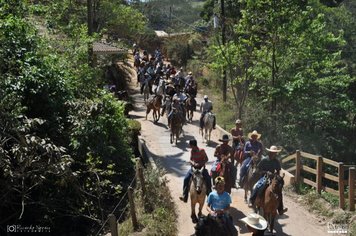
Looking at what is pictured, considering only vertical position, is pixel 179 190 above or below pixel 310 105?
below

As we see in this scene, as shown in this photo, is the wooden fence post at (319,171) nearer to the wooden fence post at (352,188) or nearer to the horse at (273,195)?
the wooden fence post at (352,188)

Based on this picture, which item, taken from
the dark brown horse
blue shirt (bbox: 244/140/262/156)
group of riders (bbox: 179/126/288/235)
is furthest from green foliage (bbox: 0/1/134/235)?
blue shirt (bbox: 244/140/262/156)

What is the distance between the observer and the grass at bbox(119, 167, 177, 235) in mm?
11078

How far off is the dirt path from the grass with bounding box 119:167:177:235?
378 mm

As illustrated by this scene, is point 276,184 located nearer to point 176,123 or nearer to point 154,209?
point 154,209

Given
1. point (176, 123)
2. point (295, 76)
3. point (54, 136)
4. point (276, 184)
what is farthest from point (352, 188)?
point (295, 76)

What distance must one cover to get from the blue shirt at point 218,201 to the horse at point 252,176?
263 centimetres

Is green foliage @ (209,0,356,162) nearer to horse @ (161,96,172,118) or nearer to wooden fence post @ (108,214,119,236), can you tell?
horse @ (161,96,172,118)

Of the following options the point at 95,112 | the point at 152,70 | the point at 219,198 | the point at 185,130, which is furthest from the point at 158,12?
the point at 219,198

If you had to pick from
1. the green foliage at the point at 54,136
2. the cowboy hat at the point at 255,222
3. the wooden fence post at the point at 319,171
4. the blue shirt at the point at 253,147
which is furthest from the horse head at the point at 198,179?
the wooden fence post at the point at 319,171

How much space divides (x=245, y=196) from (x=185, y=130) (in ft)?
31.6

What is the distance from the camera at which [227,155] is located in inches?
495

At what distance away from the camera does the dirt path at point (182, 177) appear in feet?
39.1

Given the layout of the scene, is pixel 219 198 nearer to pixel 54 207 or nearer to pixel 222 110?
pixel 54 207
